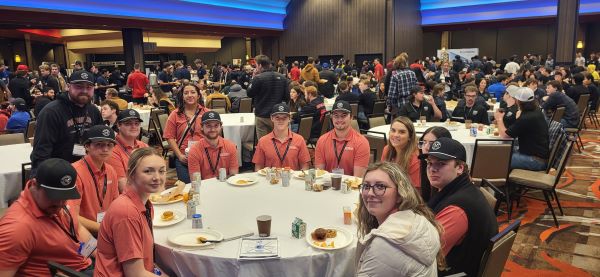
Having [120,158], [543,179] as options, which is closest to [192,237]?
[120,158]

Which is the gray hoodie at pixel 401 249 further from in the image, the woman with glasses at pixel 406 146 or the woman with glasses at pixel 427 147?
the woman with glasses at pixel 406 146

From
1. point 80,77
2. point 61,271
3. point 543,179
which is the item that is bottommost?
point 543,179

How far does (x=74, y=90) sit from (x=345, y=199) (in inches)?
89.4

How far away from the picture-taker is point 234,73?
530 inches

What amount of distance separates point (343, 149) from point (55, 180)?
254 centimetres

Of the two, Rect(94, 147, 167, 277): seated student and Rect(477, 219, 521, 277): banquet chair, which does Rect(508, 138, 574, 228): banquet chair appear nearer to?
Rect(477, 219, 521, 277): banquet chair

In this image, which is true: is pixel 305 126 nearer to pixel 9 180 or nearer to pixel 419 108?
pixel 419 108

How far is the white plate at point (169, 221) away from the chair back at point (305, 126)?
3779 mm

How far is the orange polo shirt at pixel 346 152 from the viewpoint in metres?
4.13

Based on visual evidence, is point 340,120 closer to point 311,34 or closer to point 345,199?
point 345,199

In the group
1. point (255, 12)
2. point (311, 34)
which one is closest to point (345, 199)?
point (255, 12)

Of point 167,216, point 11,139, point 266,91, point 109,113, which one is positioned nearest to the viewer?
point 167,216

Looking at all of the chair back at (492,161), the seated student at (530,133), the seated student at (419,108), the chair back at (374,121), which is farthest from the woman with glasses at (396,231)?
the seated student at (419,108)

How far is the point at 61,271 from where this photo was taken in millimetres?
2166
